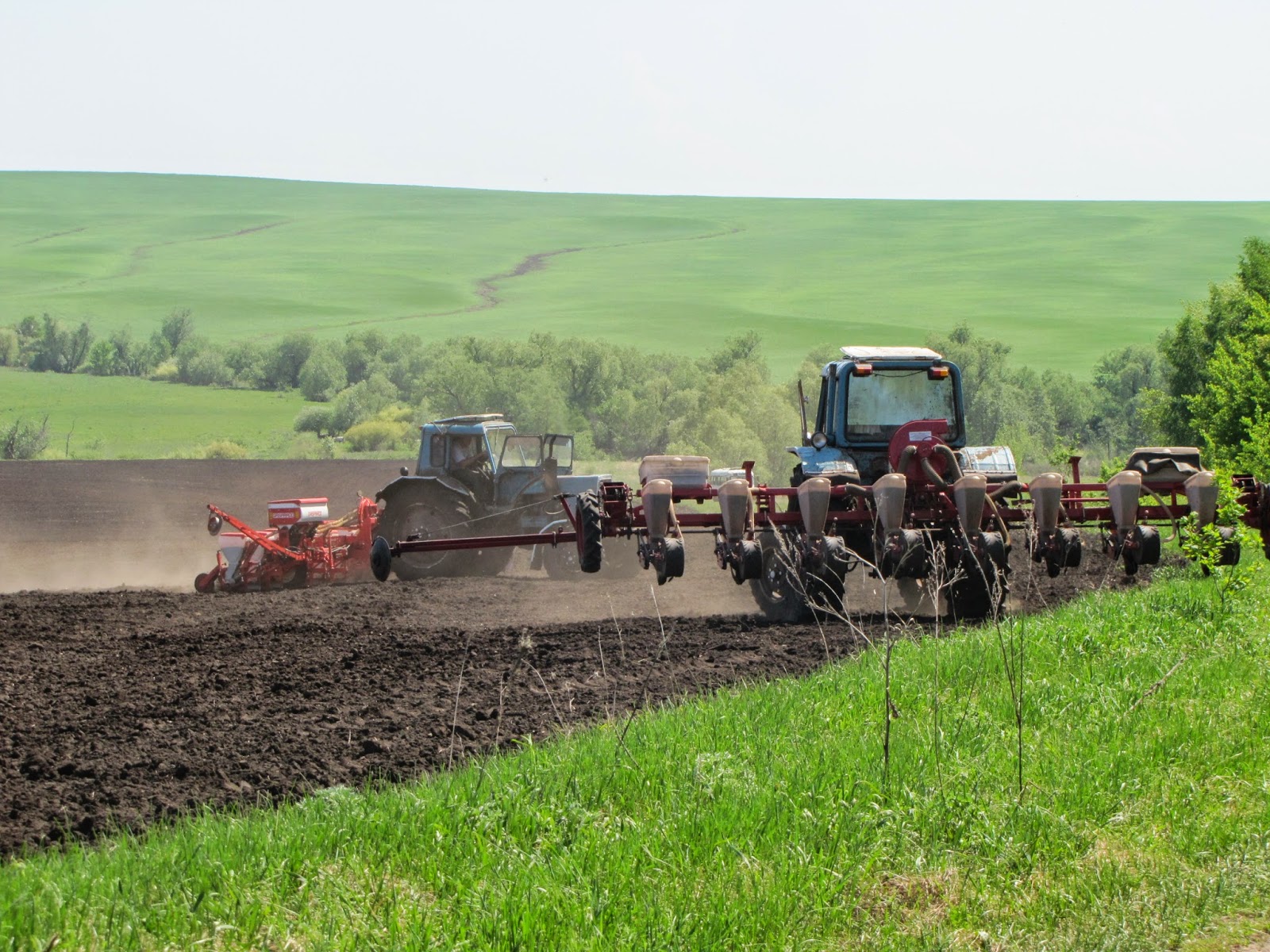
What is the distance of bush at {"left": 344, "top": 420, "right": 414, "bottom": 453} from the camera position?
2035 inches

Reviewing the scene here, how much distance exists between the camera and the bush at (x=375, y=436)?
5169 centimetres

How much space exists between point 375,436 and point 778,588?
39711 millimetres

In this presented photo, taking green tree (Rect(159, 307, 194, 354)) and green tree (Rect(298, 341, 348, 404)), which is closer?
green tree (Rect(298, 341, 348, 404))

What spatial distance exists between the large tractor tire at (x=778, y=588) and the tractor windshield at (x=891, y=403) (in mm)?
1770

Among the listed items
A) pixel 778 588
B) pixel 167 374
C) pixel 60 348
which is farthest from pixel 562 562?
pixel 60 348

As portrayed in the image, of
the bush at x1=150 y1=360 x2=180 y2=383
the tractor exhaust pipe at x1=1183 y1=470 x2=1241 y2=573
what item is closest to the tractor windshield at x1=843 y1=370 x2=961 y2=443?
the tractor exhaust pipe at x1=1183 y1=470 x2=1241 y2=573

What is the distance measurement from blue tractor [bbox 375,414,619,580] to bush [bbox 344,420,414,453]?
3228cm

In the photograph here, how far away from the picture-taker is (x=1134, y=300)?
3851 inches

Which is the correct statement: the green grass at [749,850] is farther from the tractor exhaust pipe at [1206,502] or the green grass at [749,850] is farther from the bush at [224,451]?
the bush at [224,451]

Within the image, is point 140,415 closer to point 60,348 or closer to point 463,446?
point 60,348

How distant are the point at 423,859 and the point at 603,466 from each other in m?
33.8

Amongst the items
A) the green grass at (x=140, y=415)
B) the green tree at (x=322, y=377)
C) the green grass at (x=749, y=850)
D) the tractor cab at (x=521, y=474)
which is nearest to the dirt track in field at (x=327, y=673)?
the green grass at (x=749, y=850)

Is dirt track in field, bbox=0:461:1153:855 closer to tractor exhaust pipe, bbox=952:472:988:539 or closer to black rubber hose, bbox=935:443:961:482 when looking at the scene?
tractor exhaust pipe, bbox=952:472:988:539

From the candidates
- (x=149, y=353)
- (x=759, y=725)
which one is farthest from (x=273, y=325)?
(x=759, y=725)
